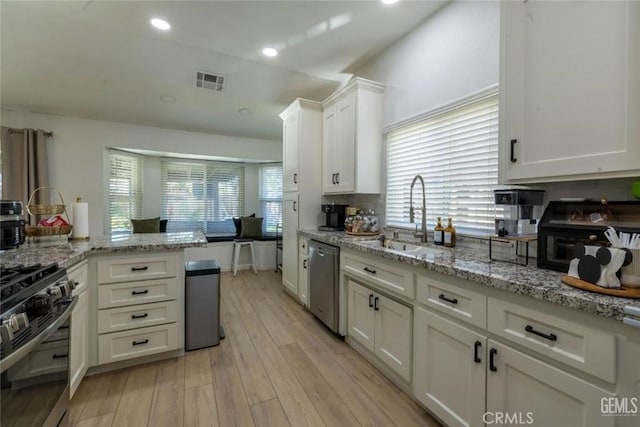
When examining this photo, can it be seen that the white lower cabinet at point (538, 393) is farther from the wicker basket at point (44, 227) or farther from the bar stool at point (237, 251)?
the bar stool at point (237, 251)

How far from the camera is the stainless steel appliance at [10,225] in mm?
1743

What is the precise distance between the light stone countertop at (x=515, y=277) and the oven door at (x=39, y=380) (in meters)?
1.70

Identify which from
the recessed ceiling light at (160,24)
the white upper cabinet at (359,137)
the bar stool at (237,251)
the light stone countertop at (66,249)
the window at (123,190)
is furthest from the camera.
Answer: the bar stool at (237,251)

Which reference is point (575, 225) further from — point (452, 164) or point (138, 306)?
point (138, 306)

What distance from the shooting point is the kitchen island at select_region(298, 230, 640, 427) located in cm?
90

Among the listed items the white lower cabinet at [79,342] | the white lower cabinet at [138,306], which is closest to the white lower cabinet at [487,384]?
the white lower cabinet at [138,306]

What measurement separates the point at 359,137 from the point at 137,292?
2327mm

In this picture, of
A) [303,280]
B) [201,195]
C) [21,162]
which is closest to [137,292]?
[303,280]

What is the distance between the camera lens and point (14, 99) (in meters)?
3.41

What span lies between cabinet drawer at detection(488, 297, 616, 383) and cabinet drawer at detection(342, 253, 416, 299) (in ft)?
1.68

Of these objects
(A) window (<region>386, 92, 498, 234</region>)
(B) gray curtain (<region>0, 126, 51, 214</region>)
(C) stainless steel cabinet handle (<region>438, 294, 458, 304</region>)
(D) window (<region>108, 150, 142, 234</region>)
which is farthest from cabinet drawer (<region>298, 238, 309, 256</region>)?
(B) gray curtain (<region>0, 126, 51, 214</region>)

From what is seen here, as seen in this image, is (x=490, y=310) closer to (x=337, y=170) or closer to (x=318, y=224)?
(x=337, y=170)

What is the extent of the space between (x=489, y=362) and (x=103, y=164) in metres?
5.02

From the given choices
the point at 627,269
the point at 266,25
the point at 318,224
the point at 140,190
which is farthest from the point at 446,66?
the point at 140,190
